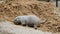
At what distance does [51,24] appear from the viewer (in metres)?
9.09

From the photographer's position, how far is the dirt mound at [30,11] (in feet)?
30.0

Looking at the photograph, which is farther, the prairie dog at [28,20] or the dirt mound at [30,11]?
the dirt mound at [30,11]

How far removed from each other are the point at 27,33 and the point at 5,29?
756 mm

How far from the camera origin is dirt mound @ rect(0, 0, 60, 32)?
30.0ft

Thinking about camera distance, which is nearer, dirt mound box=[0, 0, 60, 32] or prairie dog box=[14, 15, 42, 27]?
prairie dog box=[14, 15, 42, 27]

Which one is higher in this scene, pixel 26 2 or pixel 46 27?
pixel 26 2

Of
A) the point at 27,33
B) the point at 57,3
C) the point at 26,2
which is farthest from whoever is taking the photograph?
the point at 57,3

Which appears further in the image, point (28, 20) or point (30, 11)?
point (30, 11)

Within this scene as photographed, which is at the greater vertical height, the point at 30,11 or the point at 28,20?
the point at 30,11

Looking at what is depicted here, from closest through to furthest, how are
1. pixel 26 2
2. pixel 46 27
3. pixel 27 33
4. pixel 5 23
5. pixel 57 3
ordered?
pixel 27 33 < pixel 5 23 < pixel 46 27 < pixel 26 2 < pixel 57 3

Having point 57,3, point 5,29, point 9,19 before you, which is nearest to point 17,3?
point 9,19

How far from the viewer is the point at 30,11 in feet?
32.7

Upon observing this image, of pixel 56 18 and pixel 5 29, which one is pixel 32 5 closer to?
pixel 56 18

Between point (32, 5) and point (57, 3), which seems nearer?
point (32, 5)
